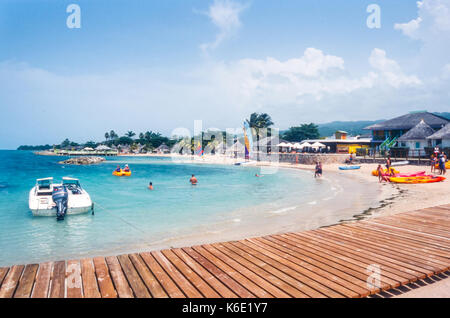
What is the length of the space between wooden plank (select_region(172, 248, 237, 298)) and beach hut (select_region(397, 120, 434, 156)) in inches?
1474

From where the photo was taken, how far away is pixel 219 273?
4836mm

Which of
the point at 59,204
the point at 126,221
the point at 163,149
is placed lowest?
the point at 126,221

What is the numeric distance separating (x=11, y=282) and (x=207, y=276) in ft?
9.64

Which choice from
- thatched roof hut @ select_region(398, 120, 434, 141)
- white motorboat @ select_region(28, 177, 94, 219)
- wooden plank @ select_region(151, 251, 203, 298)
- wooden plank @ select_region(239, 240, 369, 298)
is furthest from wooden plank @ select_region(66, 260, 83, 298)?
thatched roof hut @ select_region(398, 120, 434, 141)

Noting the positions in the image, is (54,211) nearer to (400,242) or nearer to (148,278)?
(148,278)

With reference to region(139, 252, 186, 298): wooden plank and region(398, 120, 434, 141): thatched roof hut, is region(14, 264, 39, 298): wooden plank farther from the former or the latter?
region(398, 120, 434, 141): thatched roof hut

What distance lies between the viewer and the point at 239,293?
13.6 ft

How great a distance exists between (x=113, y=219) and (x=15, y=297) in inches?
484

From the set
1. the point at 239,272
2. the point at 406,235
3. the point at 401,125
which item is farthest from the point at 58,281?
the point at 401,125

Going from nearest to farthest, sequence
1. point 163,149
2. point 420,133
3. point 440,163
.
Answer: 1. point 440,163
2. point 420,133
3. point 163,149
